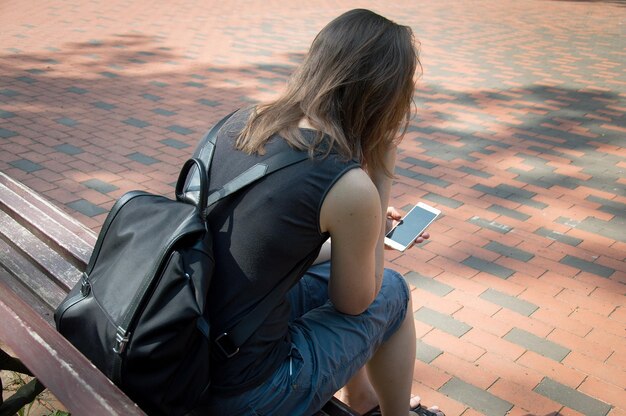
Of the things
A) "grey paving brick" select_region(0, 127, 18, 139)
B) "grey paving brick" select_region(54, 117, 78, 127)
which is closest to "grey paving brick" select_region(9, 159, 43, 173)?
"grey paving brick" select_region(0, 127, 18, 139)

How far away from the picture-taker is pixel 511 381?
2754 millimetres

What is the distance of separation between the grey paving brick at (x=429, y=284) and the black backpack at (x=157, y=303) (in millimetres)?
1887

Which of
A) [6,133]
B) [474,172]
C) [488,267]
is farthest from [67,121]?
[488,267]

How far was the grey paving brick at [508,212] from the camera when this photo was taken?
427 cm

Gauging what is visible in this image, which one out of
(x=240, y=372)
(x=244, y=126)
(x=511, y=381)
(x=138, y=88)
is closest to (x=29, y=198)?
(x=244, y=126)

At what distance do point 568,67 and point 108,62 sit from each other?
17.9 ft

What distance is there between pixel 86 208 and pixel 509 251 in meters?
2.35

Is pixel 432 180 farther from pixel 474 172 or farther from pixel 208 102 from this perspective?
pixel 208 102

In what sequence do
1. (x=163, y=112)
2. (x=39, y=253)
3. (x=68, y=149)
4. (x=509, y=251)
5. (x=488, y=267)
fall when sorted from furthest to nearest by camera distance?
(x=163, y=112) < (x=68, y=149) < (x=509, y=251) < (x=488, y=267) < (x=39, y=253)

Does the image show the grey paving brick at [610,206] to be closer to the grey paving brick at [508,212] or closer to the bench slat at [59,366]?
the grey paving brick at [508,212]

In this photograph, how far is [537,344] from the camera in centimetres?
300

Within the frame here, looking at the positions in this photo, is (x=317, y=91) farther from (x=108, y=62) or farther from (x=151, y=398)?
(x=108, y=62)

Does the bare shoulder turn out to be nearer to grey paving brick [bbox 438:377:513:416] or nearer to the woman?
the woman

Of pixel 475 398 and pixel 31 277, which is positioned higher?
pixel 31 277
